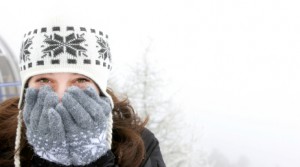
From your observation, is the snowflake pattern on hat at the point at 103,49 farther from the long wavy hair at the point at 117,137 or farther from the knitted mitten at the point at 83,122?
the long wavy hair at the point at 117,137

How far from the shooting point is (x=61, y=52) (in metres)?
1.65

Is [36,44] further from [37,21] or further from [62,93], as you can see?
[62,93]

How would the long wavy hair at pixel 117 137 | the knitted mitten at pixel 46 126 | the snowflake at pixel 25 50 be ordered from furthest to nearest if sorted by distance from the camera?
1. the long wavy hair at pixel 117 137
2. the snowflake at pixel 25 50
3. the knitted mitten at pixel 46 126

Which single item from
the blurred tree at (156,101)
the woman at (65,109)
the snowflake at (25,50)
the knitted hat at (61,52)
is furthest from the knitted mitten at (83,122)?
the blurred tree at (156,101)

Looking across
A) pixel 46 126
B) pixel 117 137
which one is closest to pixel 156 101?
pixel 117 137

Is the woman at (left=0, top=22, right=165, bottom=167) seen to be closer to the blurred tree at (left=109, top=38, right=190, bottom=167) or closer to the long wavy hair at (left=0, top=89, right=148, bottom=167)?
the long wavy hair at (left=0, top=89, right=148, bottom=167)

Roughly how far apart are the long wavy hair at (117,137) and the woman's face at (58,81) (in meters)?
0.27

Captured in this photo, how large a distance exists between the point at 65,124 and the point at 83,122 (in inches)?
2.8

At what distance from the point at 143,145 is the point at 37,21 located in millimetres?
823

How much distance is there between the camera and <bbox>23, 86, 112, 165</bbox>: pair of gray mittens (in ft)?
4.79

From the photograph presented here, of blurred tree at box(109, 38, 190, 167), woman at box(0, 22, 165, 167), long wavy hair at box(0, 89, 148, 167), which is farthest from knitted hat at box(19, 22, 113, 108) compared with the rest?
blurred tree at box(109, 38, 190, 167)

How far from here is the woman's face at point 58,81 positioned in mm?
1577

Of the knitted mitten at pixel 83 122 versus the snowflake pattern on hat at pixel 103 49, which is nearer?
the knitted mitten at pixel 83 122

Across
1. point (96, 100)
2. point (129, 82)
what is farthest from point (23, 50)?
point (129, 82)
